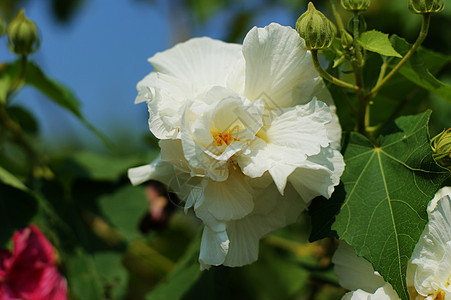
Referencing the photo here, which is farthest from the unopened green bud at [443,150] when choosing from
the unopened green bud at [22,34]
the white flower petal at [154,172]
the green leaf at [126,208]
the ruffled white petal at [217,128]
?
the unopened green bud at [22,34]

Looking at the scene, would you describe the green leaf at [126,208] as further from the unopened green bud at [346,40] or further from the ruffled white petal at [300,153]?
the unopened green bud at [346,40]

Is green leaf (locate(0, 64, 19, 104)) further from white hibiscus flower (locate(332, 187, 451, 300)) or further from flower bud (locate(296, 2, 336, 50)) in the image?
white hibiscus flower (locate(332, 187, 451, 300))

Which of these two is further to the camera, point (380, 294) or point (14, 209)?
point (14, 209)

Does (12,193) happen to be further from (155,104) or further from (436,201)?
(436,201)

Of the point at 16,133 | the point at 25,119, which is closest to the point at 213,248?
the point at 16,133

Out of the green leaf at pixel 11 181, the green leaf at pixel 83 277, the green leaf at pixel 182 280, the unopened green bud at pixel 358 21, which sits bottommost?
the green leaf at pixel 182 280

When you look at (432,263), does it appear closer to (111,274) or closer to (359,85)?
(359,85)
